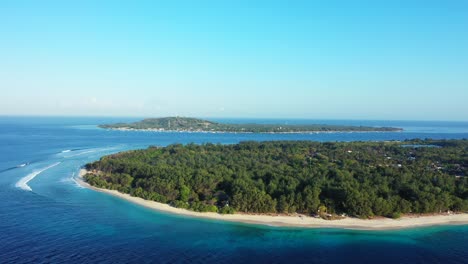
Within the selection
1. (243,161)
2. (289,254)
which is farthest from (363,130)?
(289,254)

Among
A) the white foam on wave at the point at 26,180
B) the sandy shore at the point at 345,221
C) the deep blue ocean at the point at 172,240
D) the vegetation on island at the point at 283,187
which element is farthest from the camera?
the white foam on wave at the point at 26,180

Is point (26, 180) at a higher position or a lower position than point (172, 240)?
higher

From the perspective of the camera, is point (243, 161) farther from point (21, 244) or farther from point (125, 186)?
point (21, 244)

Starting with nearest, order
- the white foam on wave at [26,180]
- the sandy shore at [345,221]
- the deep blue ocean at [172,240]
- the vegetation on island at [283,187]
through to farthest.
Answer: the deep blue ocean at [172,240]
the sandy shore at [345,221]
the vegetation on island at [283,187]
the white foam on wave at [26,180]

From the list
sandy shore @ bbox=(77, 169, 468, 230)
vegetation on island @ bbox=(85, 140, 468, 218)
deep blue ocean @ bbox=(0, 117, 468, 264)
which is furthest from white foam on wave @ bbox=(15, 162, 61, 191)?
sandy shore @ bbox=(77, 169, 468, 230)

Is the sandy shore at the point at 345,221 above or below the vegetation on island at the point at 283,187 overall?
below

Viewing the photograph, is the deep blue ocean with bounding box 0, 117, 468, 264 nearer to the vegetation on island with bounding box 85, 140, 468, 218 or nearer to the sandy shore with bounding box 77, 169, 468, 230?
the sandy shore with bounding box 77, 169, 468, 230

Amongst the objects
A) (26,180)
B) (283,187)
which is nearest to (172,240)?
(283,187)

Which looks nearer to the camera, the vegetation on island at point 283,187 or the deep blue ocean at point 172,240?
the deep blue ocean at point 172,240

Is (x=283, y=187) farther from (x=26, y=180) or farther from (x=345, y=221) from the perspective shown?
(x=26, y=180)

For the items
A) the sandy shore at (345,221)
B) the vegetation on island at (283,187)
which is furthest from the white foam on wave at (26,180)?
the sandy shore at (345,221)

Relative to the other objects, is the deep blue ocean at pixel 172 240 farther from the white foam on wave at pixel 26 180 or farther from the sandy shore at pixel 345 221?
the white foam on wave at pixel 26 180
